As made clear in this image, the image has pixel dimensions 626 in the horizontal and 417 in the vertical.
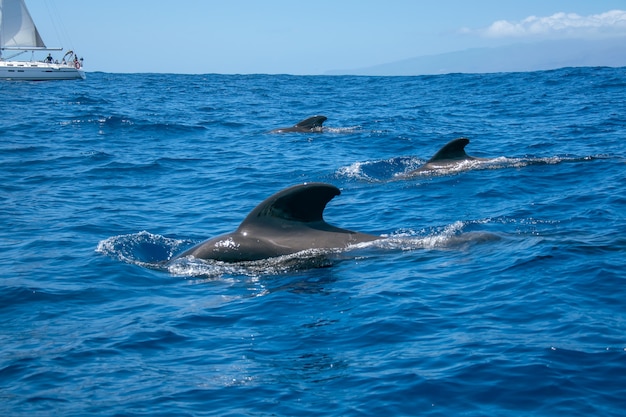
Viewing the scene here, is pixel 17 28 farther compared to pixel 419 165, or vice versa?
pixel 17 28

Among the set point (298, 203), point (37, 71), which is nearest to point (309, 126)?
point (298, 203)

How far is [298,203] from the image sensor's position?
38.4 ft

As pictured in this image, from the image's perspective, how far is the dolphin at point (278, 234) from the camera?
11703 mm

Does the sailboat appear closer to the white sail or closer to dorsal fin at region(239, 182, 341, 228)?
the white sail

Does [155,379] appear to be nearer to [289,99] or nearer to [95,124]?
[95,124]

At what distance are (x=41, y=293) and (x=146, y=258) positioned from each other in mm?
2195

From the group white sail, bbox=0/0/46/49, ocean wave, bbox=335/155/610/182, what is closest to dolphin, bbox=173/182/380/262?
ocean wave, bbox=335/155/610/182

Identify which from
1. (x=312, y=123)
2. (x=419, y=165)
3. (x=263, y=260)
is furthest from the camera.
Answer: (x=312, y=123)

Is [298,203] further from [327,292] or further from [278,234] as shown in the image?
[327,292]

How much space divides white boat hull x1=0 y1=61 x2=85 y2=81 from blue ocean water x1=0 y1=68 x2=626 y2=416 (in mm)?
49107

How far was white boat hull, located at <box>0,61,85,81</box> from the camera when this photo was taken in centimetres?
6988

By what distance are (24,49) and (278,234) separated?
7312 centimetres

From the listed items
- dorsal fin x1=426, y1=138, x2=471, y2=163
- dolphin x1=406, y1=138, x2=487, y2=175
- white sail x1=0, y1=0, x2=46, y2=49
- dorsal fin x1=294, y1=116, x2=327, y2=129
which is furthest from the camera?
white sail x1=0, y1=0, x2=46, y2=49

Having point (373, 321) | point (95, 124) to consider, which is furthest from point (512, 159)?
point (95, 124)
